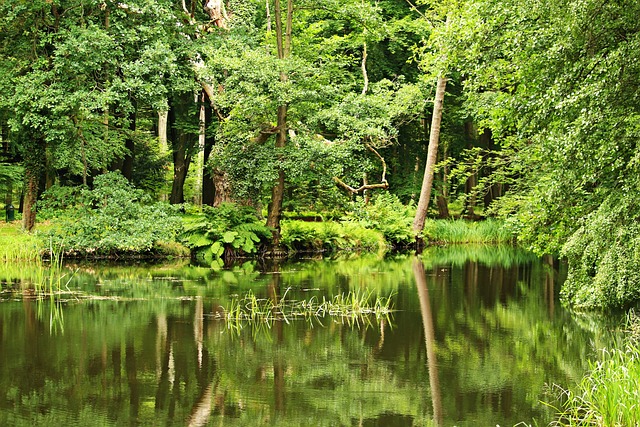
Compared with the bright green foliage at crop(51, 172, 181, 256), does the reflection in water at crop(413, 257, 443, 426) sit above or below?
below

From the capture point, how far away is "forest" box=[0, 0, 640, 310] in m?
10.1

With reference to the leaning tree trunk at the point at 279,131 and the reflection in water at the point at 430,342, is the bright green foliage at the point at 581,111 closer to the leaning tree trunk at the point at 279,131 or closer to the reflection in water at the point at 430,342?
the reflection in water at the point at 430,342

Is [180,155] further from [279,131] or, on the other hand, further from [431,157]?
[431,157]

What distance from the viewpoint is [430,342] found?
10.1 meters

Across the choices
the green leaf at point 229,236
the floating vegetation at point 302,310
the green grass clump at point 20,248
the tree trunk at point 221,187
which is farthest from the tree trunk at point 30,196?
the floating vegetation at point 302,310

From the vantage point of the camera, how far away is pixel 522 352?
9.57m

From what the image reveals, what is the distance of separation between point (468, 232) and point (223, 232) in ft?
38.6

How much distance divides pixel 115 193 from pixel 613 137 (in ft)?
44.4

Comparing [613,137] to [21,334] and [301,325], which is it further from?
[21,334]

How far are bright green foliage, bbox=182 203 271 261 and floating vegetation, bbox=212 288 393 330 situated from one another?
26.0ft

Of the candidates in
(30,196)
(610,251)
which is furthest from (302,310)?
(30,196)

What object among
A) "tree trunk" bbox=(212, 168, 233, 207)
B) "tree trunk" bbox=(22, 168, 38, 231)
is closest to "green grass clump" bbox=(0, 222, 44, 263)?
"tree trunk" bbox=(22, 168, 38, 231)

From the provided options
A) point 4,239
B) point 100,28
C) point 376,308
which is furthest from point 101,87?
point 376,308

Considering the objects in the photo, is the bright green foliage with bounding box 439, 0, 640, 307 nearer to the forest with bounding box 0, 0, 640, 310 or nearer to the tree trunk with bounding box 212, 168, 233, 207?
the forest with bounding box 0, 0, 640, 310
